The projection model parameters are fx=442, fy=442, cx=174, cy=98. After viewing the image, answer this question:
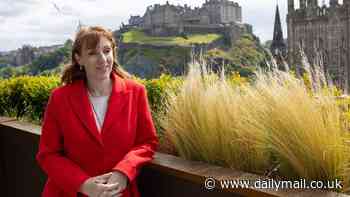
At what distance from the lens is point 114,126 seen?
2.07 meters

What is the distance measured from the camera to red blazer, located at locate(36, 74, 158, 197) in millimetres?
2020

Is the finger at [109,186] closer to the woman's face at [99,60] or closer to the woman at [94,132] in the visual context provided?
the woman at [94,132]

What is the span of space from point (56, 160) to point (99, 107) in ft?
1.05

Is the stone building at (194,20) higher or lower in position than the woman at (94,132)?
higher

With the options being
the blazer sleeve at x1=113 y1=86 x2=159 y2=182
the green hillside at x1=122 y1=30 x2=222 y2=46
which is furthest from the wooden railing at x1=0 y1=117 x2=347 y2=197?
the green hillside at x1=122 y1=30 x2=222 y2=46

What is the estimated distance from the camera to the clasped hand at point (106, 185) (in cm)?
192

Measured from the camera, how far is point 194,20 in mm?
86375

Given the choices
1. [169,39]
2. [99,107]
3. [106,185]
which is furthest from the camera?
[169,39]

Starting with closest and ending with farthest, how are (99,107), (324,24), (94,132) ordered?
(94,132)
(99,107)
(324,24)

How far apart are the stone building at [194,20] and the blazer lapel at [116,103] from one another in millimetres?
76953

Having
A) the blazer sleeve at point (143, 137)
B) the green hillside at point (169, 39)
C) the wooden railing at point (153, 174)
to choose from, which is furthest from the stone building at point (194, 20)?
the blazer sleeve at point (143, 137)

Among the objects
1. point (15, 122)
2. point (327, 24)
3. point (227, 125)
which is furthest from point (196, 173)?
point (327, 24)

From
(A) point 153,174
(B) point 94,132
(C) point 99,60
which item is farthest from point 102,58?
(A) point 153,174

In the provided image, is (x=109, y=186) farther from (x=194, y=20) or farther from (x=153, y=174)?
(x=194, y=20)
